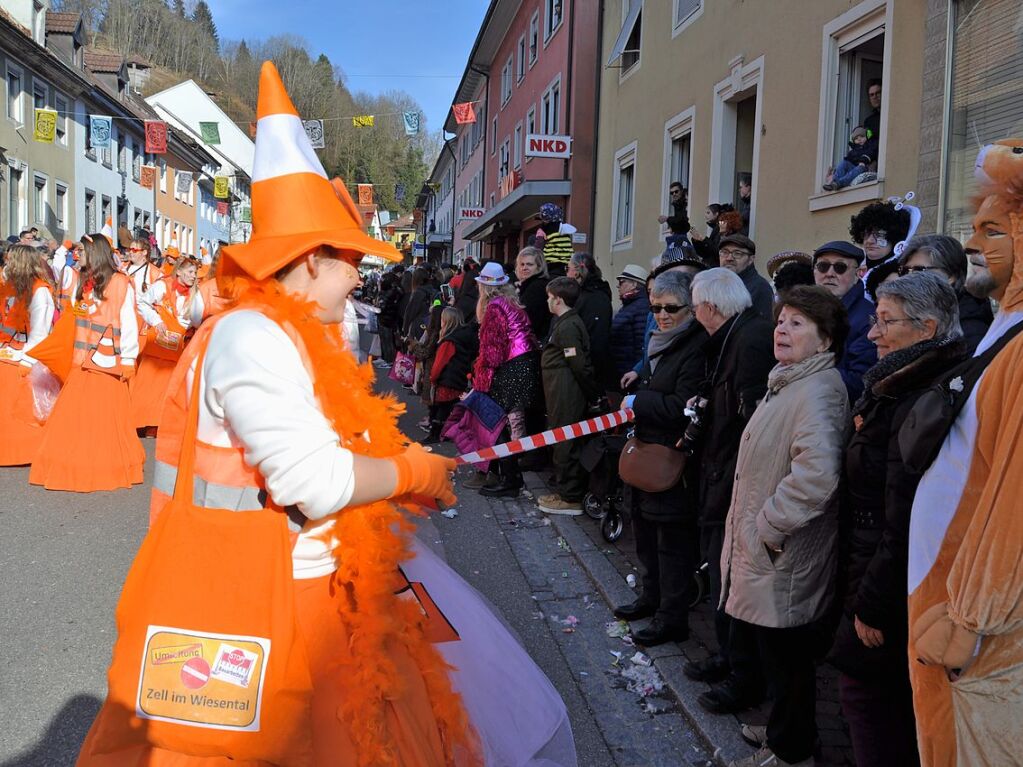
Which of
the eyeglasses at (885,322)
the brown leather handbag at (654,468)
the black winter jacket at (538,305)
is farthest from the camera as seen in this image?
the black winter jacket at (538,305)

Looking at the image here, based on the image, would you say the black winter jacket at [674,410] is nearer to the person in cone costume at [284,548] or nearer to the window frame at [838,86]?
the person in cone costume at [284,548]

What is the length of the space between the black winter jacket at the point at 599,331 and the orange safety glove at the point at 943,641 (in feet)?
16.8

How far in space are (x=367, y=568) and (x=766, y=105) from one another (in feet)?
28.9

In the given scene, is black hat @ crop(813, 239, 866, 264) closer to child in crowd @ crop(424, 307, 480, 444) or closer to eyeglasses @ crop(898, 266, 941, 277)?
eyeglasses @ crop(898, 266, 941, 277)

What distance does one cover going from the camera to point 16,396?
313 inches

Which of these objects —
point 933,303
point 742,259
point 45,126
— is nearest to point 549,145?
point 742,259

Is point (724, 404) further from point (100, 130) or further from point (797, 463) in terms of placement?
point (100, 130)

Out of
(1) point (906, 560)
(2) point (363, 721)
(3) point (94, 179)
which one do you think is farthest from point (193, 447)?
(3) point (94, 179)

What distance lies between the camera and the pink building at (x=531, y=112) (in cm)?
1883

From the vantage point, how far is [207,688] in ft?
6.00

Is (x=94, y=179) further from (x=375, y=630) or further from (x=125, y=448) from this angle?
(x=375, y=630)

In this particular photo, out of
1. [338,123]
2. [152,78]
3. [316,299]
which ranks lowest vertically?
[316,299]

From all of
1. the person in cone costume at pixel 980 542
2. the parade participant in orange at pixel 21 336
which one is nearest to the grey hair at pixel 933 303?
→ the person in cone costume at pixel 980 542

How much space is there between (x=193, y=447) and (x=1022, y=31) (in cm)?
612
